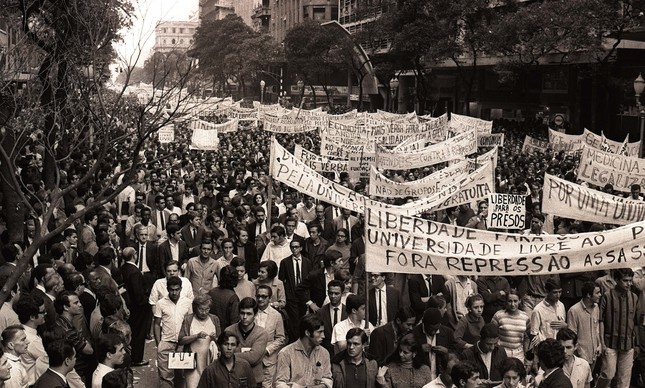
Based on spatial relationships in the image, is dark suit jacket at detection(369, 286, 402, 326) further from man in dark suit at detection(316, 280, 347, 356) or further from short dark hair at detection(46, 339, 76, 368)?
short dark hair at detection(46, 339, 76, 368)

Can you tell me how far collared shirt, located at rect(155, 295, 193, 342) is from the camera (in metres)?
8.83

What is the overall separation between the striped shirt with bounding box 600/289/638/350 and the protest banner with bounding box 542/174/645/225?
174 centimetres

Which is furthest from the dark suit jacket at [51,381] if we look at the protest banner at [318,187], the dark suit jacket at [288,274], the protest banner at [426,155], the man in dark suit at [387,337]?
the protest banner at [426,155]

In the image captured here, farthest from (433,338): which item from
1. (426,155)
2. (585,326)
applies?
(426,155)

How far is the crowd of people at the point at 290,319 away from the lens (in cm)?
714

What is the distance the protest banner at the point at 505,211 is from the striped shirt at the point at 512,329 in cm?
361

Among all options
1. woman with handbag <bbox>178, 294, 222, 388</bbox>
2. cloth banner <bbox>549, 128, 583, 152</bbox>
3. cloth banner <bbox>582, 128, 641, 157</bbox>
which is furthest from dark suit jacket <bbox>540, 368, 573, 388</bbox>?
cloth banner <bbox>549, 128, 583, 152</bbox>

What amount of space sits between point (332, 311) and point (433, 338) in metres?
1.24

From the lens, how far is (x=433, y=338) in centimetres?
803

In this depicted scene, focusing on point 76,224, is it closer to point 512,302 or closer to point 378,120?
point 512,302

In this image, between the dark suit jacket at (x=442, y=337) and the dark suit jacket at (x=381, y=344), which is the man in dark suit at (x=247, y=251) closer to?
the dark suit jacket at (x=381, y=344)

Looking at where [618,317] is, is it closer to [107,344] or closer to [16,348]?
[107,344]

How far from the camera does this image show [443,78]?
67125 millimetres

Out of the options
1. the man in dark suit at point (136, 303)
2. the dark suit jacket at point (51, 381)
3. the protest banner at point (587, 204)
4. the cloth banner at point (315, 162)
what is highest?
the protest banner at point (587, 204)
